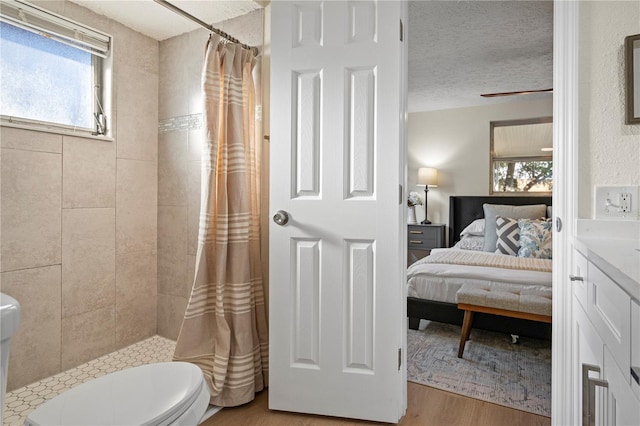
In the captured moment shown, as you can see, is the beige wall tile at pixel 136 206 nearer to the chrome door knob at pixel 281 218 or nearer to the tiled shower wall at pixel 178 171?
the tiled shower wall at pixel 178 171

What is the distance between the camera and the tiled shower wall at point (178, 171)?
8.52ft

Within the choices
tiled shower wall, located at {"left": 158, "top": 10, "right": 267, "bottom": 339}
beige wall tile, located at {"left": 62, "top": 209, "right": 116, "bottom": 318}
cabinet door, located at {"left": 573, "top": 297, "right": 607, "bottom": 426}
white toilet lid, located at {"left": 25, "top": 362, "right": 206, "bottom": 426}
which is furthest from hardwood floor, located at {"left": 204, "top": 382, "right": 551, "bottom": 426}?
beige wall tile, located at {"left": 62, "top": 209, "right": 116, "bottom": 318}

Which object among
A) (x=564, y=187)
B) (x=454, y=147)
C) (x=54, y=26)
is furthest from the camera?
(x=454, y=147)

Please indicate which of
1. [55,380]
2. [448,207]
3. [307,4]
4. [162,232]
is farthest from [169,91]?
[448,207]

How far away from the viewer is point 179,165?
266cm

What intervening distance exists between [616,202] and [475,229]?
10.4 ft

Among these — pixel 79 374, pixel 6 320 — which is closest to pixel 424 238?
pixel 79 374

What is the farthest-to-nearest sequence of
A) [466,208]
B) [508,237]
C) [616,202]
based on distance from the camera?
1. [466,208]
2. [508,237]
3. [616,202]

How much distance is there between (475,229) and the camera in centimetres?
441

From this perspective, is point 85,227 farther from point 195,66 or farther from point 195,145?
point 195,66

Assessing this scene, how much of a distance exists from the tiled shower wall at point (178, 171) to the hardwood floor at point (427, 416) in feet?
3.49

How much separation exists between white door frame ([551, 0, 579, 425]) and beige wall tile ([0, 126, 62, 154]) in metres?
2.59

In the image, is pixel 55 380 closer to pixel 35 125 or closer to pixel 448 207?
pixel 35 125

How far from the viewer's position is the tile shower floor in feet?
6.05
